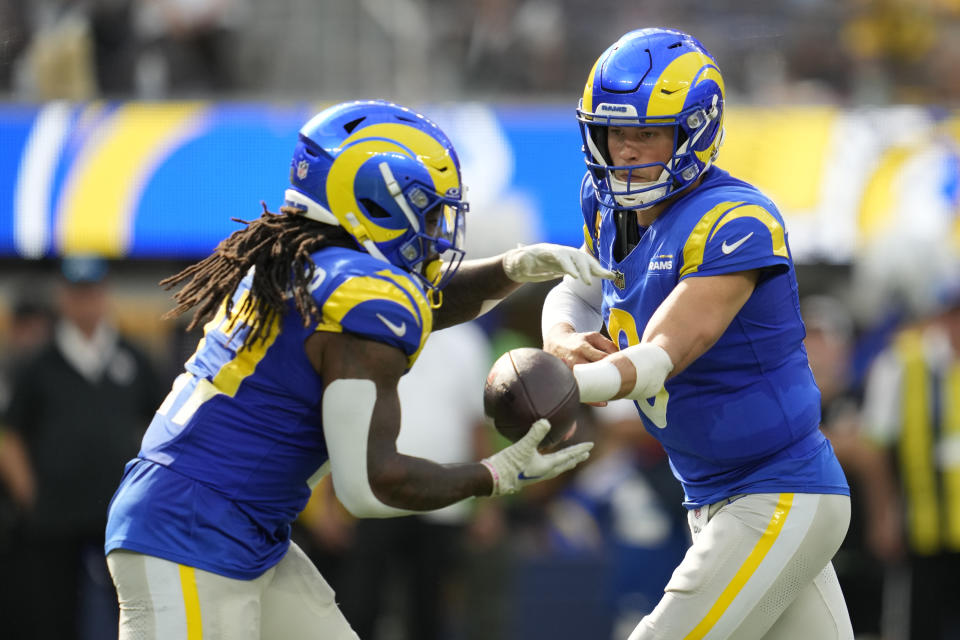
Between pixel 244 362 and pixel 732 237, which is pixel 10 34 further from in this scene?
pixel 732 237

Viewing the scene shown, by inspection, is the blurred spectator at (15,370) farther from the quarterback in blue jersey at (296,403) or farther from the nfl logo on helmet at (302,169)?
the nfl logo on helmet at (302,169)

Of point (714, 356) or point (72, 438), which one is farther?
point (72, 438)

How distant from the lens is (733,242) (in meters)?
3.15

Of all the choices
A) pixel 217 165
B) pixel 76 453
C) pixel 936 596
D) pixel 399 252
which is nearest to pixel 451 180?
pixel 399 252

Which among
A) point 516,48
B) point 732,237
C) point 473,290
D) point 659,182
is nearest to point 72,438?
point 473,290

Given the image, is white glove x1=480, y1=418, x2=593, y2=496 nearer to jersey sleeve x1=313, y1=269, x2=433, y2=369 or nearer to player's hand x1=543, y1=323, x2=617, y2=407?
player's hand x1=543, y1=323, x2=617, y2=407

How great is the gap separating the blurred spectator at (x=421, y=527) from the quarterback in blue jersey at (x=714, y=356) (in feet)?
9.86

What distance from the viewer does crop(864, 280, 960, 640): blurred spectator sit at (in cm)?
629

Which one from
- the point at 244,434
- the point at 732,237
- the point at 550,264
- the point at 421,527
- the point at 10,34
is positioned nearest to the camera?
the point at 244,434

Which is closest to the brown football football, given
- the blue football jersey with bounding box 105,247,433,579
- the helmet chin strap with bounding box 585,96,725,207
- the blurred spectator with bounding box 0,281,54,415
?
the blue football jersey with bounding box 105,247,433,579

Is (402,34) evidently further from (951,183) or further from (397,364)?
(397,364)

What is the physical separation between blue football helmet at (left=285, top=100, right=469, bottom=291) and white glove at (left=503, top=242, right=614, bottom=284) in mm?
335

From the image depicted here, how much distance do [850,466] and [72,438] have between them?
3.89 m

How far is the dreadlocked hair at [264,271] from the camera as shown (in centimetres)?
304
